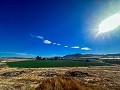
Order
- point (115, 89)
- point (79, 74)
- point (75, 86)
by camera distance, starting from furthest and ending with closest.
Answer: point (79, 74), point (115, 89), point (75, 86)

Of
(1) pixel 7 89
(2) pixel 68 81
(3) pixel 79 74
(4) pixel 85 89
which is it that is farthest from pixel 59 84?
(3) pixel 79 74

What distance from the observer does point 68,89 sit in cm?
2731

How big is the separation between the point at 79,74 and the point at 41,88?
1324 inches

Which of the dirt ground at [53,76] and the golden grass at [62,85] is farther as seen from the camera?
the dirt ground at [53,76]

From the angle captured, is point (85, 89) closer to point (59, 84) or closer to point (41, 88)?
point (59, 84)

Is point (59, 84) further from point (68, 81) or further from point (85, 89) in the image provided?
point (85, 89)

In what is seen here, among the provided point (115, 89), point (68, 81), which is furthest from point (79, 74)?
point (68, 81)

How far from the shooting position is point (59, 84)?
29188 mm

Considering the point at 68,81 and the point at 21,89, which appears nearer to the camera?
the point at 68,81

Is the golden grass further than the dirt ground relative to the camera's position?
No

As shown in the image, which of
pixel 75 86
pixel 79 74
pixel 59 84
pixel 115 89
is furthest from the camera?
pixel 79 74

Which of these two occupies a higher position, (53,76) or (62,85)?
(53,76)

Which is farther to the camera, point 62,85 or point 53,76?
point 53,76

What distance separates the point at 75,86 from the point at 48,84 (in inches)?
193
